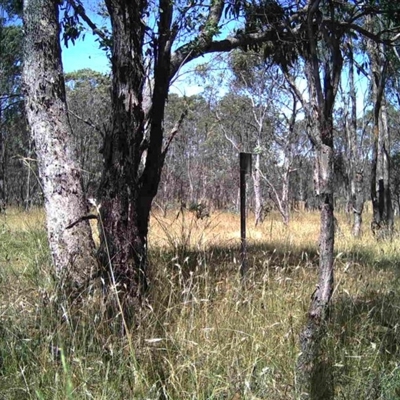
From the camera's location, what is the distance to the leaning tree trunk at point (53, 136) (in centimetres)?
427

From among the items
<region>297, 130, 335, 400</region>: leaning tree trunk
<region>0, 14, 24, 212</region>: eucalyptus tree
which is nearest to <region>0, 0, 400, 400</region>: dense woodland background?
<region>297, 130, 335, 400</region>: leaning tree trunk

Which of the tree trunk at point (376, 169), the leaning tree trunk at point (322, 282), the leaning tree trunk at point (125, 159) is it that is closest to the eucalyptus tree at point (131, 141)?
the leaning tree trunk at point (125, 159)

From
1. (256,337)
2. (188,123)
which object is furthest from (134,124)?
(188,123)

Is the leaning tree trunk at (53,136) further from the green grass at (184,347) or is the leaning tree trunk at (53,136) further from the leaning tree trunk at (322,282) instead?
the leaning tree trunk at (322,282)

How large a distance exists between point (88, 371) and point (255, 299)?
144 cm

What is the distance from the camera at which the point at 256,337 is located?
9.62 feet

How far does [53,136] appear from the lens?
14.4 feet

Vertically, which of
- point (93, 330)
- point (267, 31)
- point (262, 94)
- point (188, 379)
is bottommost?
point (188, 379)

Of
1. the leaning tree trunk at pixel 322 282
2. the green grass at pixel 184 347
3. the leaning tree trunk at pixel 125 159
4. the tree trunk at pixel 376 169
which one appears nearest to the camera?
the green grass at pixel 184 347

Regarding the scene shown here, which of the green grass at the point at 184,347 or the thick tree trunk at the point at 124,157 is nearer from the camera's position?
the green grass at the point at 184,347

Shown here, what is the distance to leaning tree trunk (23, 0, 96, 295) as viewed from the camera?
14.0ft

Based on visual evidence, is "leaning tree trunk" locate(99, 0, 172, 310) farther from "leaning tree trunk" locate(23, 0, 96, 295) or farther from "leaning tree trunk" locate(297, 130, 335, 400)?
"leaning tree trunk" locate(297, 130, 335, 400)

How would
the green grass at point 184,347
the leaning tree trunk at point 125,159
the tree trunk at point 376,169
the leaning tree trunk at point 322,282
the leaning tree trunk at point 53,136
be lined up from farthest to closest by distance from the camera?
the tree trunk at point 376,169 → the leaning tree trunk at point 53,136 → the leaning tree trunk at point 125,159 → the leaning tree trunk at point 322,282 → the green grass at point 184,347

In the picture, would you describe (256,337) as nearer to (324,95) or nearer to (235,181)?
(324,95)
